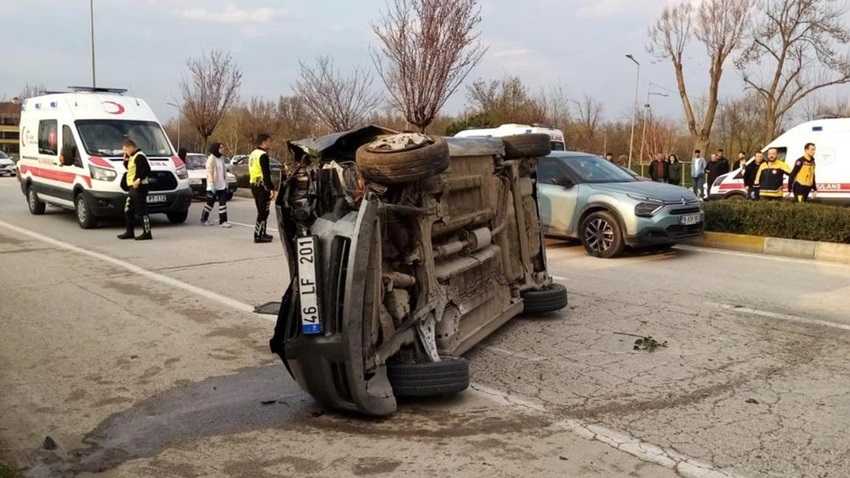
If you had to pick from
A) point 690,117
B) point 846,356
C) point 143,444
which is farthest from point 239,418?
point 690,117

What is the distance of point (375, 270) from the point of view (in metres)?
4.01

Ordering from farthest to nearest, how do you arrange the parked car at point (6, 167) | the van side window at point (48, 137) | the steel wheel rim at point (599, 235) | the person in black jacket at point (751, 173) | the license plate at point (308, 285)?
1. the parked car at point (6, 167)
2. the person in black jacket at point (751, 173)
3. the van side window at point (48, 137)
4. the steel wheel rim at point (599, 235)
5. the license plate at point (308, 285)

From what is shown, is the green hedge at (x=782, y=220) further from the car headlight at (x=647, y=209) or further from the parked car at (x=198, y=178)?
the parked car at (x=198, y=178)

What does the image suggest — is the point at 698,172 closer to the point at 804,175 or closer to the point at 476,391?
the point at 804,175

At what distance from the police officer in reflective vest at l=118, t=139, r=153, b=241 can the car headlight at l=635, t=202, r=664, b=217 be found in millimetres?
7785

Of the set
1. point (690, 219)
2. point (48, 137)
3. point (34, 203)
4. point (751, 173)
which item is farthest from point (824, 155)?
point (34, 203)

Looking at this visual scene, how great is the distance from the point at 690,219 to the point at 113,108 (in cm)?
1076

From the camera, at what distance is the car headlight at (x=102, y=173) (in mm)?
12703

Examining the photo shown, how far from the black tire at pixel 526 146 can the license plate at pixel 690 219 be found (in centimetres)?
427

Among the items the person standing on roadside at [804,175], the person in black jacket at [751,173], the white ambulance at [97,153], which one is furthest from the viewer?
the person in black jacket at [751,173]

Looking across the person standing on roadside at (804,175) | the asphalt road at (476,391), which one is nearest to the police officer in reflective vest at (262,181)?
the asphalt road at (476,391)

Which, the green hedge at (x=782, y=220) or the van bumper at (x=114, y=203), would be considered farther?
the van bumper at (x=114, y=203)

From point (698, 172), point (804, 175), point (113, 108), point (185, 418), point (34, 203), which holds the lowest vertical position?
point (185, 418)

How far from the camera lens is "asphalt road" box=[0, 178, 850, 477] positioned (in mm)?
3676
